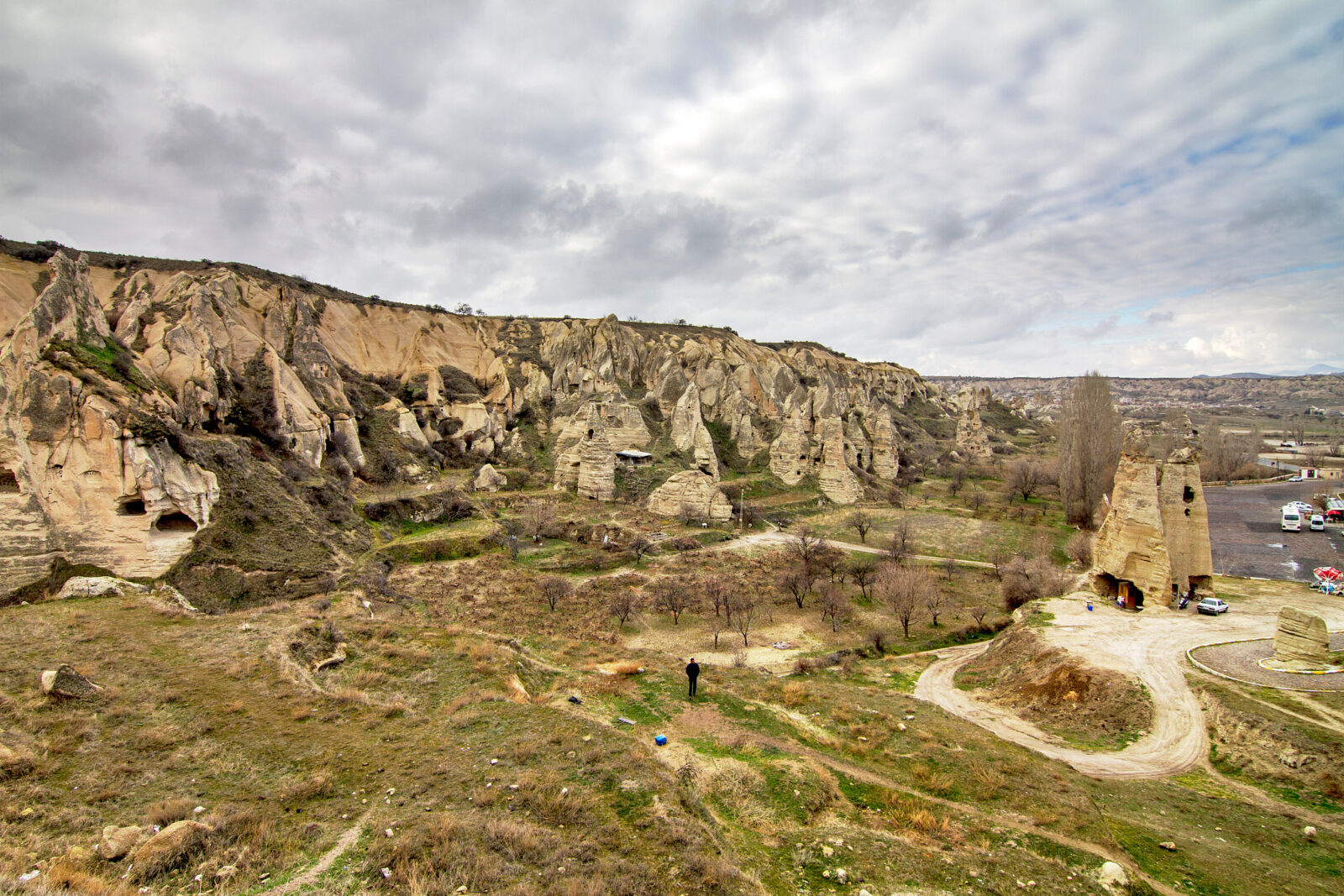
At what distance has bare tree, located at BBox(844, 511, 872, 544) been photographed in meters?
38.8

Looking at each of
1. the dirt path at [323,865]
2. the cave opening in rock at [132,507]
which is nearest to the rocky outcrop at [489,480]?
the cave opening in rock at [132,507]

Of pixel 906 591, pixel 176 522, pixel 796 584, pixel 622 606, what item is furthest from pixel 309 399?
pixel 906 591

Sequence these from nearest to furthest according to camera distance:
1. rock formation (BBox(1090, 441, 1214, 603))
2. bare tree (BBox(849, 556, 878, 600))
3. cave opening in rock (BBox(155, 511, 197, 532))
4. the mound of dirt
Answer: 1. the mound of dirt
2. cave opening in rock (BBox(155, 511, 197, 532))
3. rock formation (BBox(1090, 441, 1214, 603))
4. bare tree (BBox(849, 556, 878, 600))

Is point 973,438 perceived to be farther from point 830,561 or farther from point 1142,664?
point 1142,664

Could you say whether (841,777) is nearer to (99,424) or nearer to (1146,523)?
(1146,523)

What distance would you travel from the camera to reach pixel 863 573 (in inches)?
1178

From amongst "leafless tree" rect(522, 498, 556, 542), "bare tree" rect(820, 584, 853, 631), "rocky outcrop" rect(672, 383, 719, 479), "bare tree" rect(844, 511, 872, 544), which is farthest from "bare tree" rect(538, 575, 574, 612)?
"bare tree" rect(844, 511, 872, 544)

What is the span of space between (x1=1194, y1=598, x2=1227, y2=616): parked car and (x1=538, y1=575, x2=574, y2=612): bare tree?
89.4ft

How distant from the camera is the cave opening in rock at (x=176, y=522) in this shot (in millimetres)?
20094

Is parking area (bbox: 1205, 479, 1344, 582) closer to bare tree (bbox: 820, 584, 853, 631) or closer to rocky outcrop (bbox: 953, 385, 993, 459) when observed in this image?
bare tree (bbox: 820, 584, 853, 631)

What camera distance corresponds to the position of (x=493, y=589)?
88.0 feet

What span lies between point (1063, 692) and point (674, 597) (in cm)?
1522

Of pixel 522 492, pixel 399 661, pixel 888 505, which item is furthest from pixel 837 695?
pixel 888 505

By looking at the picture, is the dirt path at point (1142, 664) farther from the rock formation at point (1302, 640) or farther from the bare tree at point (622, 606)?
the bare tree at point (622, 606)
